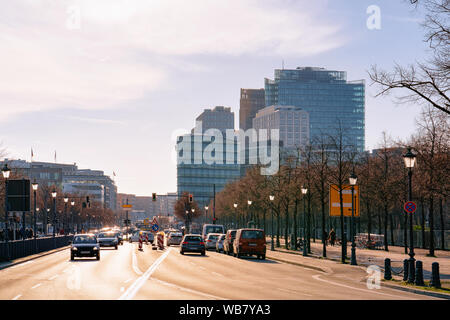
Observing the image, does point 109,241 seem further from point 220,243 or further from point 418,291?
point 418,291

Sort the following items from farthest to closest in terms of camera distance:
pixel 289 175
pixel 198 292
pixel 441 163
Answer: pixel 289 175, pixel 441 163, pixel 198 292

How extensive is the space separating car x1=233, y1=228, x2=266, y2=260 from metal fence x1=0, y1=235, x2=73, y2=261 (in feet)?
49.5

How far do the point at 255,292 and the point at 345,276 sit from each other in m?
9.47

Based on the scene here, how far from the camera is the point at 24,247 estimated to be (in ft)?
142

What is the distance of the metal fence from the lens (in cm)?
3775

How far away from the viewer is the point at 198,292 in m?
19.9

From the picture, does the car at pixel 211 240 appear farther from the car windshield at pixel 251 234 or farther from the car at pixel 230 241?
the car windshield at pixel 251 234

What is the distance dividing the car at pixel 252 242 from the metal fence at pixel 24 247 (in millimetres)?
15079

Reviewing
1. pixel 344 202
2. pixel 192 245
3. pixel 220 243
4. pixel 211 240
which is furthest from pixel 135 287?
pixel 211 240

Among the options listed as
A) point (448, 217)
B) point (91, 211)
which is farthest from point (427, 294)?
point (91, 211)

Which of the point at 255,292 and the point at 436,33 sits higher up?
Answer: the point at 436,33

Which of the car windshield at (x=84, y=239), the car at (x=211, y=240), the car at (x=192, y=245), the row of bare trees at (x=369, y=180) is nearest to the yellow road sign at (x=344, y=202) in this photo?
the row of bare trees at (x=369, y=180)

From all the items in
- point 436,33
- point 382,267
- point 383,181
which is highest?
point 436,33
